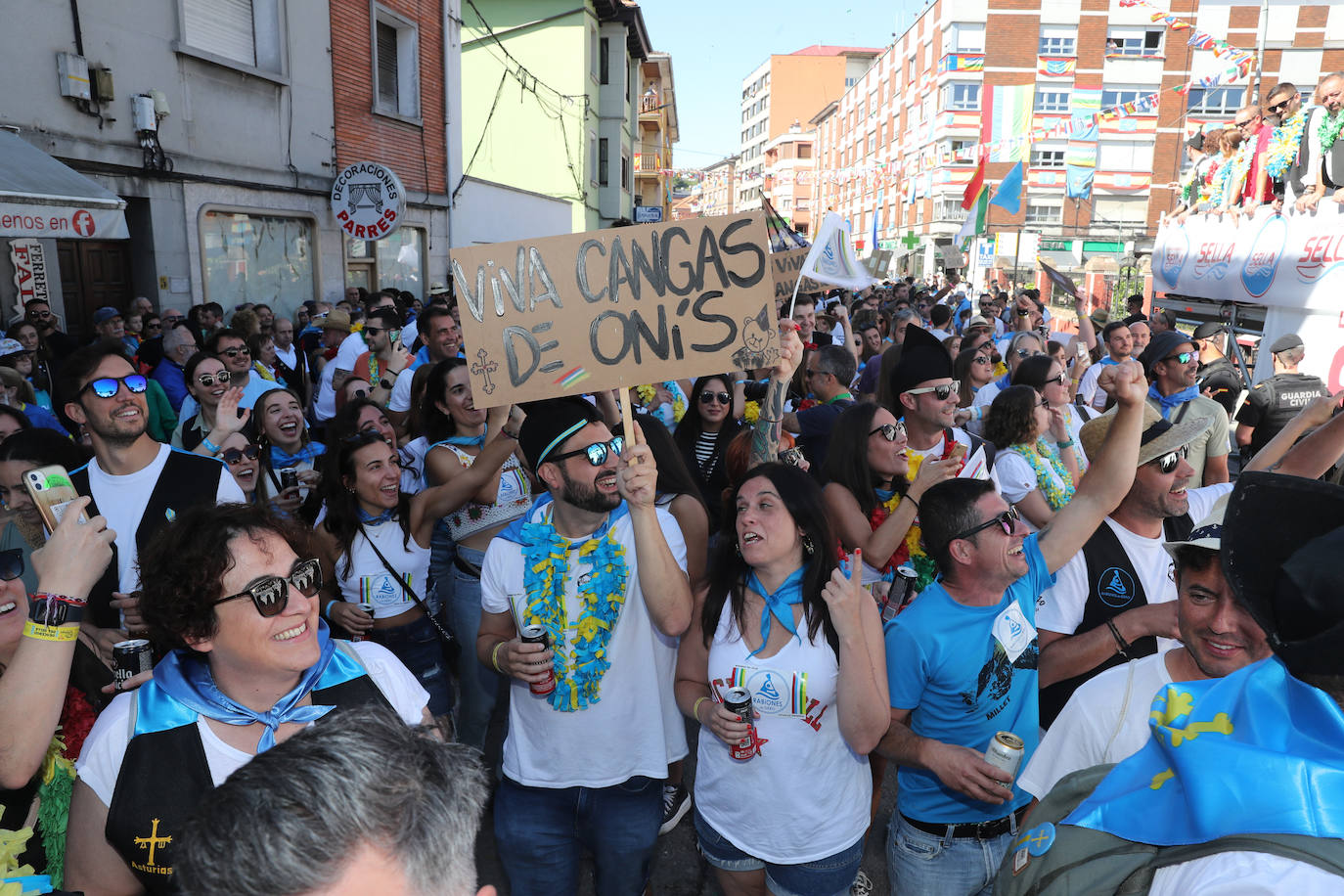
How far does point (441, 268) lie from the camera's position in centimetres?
1698

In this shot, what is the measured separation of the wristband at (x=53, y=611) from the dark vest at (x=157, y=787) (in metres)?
0.36

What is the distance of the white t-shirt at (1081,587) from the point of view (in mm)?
2920

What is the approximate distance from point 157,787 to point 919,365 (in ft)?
11.5

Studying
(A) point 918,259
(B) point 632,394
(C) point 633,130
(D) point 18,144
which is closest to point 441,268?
(D) point 18,144

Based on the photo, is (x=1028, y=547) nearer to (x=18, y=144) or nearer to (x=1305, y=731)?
(x=1305, y=731)

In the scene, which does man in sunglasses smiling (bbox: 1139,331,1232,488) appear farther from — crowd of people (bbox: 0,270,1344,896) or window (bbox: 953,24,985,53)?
window (bbox: 953,24,985,53)

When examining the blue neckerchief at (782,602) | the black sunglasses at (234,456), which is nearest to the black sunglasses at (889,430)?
the blue neckerchief at (782,602)

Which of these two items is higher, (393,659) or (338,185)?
(338,185)

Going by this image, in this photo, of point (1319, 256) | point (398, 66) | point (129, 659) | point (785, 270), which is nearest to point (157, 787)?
point (129, 659)

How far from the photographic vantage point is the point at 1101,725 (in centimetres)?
207

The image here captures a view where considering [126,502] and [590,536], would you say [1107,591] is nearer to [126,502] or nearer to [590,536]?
[590,536]

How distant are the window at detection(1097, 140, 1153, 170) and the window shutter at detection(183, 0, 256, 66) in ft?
154

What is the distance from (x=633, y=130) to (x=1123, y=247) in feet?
92.8

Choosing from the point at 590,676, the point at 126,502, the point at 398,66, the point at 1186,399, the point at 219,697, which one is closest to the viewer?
the point at 219,697
